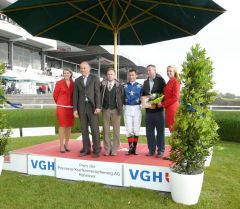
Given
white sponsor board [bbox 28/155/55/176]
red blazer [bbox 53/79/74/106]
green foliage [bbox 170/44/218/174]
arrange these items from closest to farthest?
green foliage [bbox 170/44/218/174] < white sponsor board [bbox 28/155/55/176] < red blazer [bbox 53/79/74/106]

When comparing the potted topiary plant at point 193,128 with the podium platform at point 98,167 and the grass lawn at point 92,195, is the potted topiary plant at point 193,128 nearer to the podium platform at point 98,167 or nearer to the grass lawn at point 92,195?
the grass lawn at point 92,195

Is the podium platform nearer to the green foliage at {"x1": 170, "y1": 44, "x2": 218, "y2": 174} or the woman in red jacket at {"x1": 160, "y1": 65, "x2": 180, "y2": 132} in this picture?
the green foliage at {"x1": 170, "y1": 44, "x2": 218, "y2": 174}

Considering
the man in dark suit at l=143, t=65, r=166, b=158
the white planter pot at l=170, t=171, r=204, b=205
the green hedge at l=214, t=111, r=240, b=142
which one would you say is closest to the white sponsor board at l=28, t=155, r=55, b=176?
the man in dark suit at l=143, t=65, r=166, b=158

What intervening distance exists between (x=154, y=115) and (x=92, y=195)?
78.4 inches

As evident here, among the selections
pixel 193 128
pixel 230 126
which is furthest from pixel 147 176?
pixel 230 126

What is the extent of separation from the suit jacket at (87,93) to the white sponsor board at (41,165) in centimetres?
115

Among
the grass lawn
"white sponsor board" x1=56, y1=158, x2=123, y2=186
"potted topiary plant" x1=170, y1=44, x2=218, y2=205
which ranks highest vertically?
"potted topiary plant" x1=170, y1=44, x2=218, y2=205

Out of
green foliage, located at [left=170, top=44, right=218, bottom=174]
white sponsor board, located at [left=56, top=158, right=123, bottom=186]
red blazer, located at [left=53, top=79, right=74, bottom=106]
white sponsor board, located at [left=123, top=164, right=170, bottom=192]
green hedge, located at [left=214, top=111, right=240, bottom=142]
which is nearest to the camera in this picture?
green foliage, located at [left=170, top=44, right=218, bottom=174]

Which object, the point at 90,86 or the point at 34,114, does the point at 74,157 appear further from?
the point at 34,114

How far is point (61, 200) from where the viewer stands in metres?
4.75

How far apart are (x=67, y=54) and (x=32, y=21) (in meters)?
53.3

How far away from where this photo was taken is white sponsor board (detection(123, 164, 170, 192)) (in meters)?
5.09

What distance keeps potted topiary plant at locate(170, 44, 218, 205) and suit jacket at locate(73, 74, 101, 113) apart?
1921 millimetres

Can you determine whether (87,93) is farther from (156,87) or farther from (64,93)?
(156,87)
